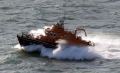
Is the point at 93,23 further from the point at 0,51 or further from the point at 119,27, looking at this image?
the point at 0,51

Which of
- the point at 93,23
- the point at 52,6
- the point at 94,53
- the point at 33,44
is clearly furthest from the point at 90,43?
the point at 52,6

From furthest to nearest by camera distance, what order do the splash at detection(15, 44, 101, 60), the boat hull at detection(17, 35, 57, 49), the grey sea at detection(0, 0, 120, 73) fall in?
the boat hull at detection(17, 35, 57, 49), the splash at detection(15, 44, 101, 60), the grey sea at detection(0, 0, 120, 73)

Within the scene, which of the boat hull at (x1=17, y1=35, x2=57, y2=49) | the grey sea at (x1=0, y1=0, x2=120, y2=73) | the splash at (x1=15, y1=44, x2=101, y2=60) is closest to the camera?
the grey sea at (x1=0, y1=0, x2=120, y2=73)

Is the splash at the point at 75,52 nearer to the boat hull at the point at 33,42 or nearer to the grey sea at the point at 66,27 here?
the grey sea at the point at 66,27

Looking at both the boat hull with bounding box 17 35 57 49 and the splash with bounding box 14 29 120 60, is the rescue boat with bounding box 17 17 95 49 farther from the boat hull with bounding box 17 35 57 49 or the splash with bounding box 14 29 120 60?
the splash with bounding box 14 29 120 60

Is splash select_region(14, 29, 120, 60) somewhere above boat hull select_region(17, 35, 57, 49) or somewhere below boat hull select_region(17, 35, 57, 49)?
below

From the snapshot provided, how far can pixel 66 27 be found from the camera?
2165 inches

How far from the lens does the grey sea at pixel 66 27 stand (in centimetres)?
3956

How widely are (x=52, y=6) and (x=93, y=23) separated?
1189 cm

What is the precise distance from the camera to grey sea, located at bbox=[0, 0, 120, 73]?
39.6 metres

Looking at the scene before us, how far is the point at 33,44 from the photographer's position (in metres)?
43.3

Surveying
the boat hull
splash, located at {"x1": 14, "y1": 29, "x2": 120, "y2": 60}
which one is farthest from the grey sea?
the boat hull

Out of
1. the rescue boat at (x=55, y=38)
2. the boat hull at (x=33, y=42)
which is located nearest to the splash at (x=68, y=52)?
the boat hull at (x=33, y=42)

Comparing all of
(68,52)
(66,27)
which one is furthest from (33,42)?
(66,27)
